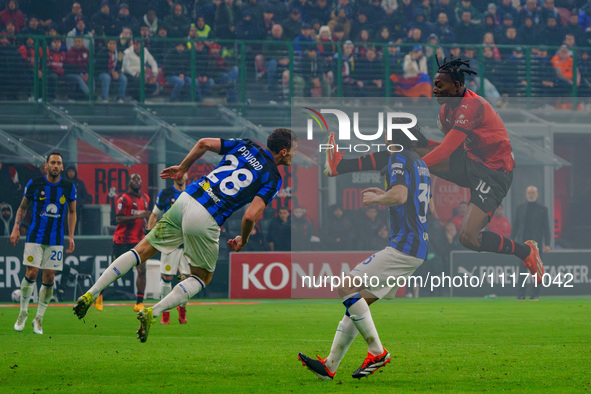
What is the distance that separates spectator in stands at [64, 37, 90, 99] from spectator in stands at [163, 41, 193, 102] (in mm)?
1781

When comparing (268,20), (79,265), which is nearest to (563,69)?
(268,20)

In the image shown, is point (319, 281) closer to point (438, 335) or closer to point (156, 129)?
point (156, 129)

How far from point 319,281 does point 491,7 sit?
10342 mm

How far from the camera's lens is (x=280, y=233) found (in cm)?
1923

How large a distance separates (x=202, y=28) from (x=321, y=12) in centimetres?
323

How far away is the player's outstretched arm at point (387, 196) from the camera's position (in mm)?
8313

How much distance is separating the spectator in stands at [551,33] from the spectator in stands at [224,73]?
891cm

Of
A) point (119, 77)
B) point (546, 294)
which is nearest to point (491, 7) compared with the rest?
point (546, 294)

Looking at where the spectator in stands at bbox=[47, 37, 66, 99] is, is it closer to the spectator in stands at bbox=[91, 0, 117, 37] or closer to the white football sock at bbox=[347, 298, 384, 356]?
the spectator in stands at bbox=[91, 0, 117, 37]

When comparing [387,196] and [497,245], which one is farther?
[497,245]

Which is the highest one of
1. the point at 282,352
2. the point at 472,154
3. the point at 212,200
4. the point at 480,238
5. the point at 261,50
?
the point at 261,50

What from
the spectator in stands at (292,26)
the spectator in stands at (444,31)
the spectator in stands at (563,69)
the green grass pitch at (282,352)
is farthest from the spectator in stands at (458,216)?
the spectator in stands at (292,26)

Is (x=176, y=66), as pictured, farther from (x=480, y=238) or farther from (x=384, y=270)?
(x=384, y=270)

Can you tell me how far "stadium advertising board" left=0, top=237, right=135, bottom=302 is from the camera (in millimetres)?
18047
